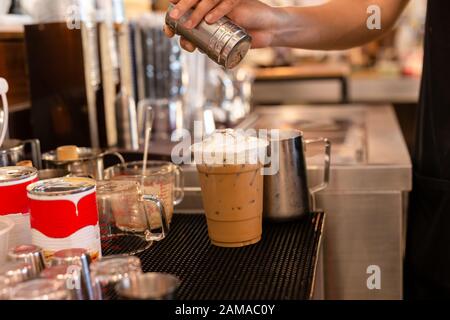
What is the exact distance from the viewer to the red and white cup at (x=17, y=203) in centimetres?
124

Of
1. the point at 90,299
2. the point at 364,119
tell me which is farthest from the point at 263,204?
the point at 364,119

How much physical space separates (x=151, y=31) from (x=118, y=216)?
1209 millimetres

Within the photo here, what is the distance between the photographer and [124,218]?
1431 mm

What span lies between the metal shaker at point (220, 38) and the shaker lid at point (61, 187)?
1.24 ft

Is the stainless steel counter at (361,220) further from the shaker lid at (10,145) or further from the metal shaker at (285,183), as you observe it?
the shaker lid at (10,145)

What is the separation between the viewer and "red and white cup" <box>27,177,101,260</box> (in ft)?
3.82

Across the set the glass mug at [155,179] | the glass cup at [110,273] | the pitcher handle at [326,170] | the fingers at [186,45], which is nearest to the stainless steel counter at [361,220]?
the pitcher handle at [326,170]

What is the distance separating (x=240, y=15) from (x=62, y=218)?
2.46 feet

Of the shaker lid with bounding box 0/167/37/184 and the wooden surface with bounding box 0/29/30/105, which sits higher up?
the wooden surface with bounding box 0/29/30/105

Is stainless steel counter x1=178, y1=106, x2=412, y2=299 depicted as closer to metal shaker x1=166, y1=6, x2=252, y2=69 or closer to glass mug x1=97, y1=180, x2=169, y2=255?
glass mug x1=97, y1=180, x2=169, y2=255

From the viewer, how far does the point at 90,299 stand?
3.21ft

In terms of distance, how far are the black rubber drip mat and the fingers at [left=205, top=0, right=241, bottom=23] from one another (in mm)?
468

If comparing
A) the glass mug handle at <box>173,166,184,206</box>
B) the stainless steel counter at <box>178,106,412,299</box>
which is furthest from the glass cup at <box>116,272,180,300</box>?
the stainless steel counter at <box>178,106,412,299</box>

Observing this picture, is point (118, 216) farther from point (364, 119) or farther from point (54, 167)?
point (364, 119)
